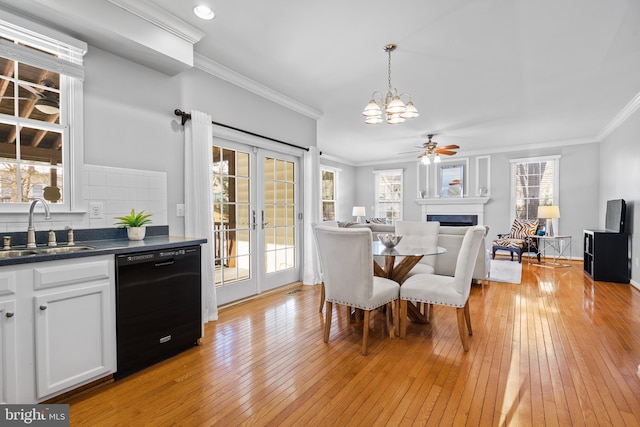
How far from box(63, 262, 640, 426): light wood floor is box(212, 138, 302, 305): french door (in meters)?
0.65

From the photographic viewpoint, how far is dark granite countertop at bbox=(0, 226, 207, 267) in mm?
1799

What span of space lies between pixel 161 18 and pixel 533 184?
819cm


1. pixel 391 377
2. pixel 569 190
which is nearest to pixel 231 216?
pixel 391 377

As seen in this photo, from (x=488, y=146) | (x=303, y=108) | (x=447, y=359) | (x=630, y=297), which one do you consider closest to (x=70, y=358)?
(x=447, y=359)

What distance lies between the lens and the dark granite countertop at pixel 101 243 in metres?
1.80

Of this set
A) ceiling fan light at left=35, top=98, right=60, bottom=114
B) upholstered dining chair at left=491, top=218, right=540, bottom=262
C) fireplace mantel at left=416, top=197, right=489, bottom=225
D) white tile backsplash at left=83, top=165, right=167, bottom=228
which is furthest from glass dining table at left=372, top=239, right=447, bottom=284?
fireplace mantel at left=416, top=197, right=489, bottom=225

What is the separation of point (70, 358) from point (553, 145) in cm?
910

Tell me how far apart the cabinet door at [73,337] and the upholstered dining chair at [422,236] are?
294 cm

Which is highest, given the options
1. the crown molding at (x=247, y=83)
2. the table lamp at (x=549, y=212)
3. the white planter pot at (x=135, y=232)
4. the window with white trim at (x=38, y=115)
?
the crown molding at (x=247, y=83)

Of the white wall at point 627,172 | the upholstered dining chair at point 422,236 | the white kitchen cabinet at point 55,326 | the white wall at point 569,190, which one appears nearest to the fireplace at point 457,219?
the white wall at point 569,190

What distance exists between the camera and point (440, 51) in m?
3.21

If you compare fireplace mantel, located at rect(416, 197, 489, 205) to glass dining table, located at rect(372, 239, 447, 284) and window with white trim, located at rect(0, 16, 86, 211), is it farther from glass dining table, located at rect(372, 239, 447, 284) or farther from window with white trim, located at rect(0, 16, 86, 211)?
window with white trim, located at rect(0, 16, 86, 211)

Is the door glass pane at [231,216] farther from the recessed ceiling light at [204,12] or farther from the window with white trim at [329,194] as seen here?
the window with white trim at [329,194]

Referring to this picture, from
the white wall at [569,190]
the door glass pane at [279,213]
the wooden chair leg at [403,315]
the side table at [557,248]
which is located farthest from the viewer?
the side table at [557,248]
